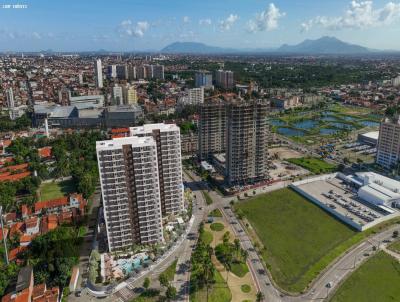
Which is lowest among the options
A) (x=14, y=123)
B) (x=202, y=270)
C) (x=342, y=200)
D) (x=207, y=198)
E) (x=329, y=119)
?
(x=207, y=198)

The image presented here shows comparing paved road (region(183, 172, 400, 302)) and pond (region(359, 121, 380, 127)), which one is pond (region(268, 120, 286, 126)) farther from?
paved road (region(183, 172, 400, 302))

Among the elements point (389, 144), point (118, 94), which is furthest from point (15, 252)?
point (118, 94)

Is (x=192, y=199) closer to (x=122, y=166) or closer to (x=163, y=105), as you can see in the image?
(x=122, y=166)

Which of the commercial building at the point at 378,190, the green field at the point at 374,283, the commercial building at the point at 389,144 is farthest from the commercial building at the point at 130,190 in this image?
the commercial building at the point at 389,144

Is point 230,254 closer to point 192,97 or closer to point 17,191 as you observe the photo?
point 17,191

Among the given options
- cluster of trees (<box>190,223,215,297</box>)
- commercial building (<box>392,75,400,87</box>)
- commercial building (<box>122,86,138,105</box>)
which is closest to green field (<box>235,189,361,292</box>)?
cluster of trees (<box>190,223,215,297</box>)

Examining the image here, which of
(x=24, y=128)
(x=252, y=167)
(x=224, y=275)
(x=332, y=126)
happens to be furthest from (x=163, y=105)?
(x=224, y=275)
